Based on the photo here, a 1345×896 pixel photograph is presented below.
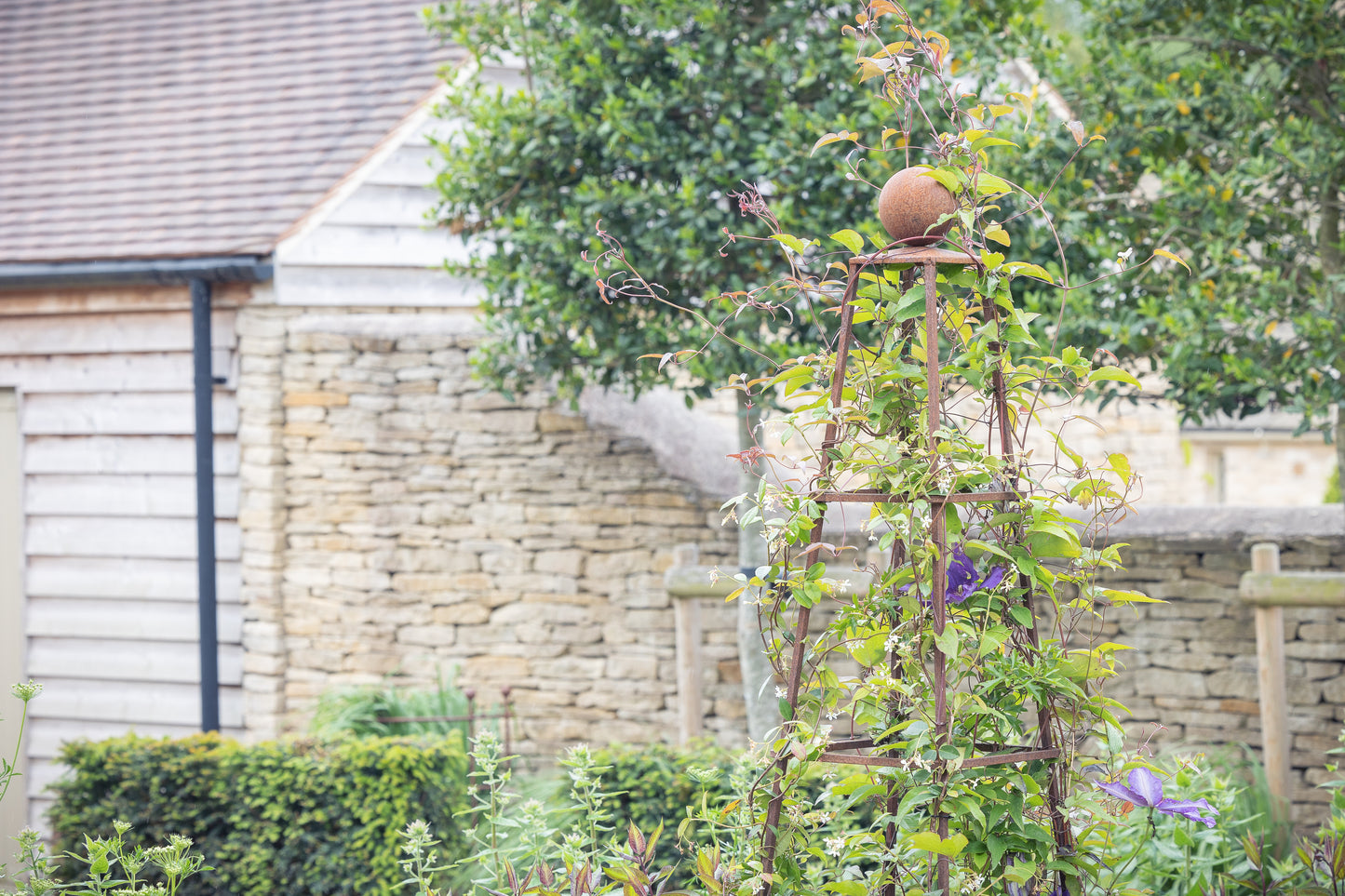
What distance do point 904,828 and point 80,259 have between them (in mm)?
5193

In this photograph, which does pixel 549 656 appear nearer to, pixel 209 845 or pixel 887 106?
pixel 209 845

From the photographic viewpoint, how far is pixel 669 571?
465cm

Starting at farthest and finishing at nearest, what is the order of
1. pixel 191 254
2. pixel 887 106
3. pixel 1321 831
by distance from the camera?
1. pixel 191 254
2. pixel 887 106
3. pixel 1321 831

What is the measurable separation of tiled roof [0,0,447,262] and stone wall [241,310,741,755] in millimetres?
766

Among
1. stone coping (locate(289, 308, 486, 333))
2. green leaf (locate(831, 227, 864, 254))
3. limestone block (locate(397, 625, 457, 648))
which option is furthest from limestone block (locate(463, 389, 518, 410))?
green leaf (locate(831, 227, 864, 254))

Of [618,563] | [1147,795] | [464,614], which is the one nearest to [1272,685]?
[1147,795]

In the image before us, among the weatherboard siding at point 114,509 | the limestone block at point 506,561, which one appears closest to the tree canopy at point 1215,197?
the limestone block at point 506,561

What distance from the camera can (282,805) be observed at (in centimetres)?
354

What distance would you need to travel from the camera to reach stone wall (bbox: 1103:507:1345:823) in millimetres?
4363

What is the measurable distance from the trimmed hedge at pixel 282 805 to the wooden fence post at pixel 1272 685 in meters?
3.17

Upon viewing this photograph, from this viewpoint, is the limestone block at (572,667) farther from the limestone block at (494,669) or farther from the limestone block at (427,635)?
the limestone block at (427,635)

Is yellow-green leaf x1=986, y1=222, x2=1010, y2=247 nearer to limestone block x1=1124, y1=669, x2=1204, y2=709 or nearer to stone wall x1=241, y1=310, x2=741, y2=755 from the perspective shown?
stone wall x1=241, y1=310, x2=741, y2=755

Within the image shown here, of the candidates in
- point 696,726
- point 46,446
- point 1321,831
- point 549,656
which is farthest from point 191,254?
point 1321,831

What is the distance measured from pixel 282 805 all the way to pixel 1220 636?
13.3 ft
